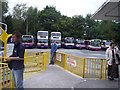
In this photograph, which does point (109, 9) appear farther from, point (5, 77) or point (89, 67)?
point (5, 77)

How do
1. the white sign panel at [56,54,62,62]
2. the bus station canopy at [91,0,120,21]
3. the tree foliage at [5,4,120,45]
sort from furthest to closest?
the tree foliage at [5,4,120,45] → the white sign panel at [56,54,62,62] → the bus station canopy at [91,0,120,21]

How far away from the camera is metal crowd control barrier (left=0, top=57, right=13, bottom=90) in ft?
33.3

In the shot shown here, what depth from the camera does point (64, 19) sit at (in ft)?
265

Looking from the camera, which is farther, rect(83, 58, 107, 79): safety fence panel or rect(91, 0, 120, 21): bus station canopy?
rect(83, 58, 107, 79): safety fence panel

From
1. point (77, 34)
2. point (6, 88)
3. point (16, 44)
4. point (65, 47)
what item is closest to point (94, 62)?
point (6, 88)

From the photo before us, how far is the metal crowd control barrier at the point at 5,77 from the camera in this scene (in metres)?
10.2

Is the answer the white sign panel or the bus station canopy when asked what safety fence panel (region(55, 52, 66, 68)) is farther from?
the bus station canopy

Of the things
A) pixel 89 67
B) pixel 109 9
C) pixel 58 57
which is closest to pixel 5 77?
pixel 89 67

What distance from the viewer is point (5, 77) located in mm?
10453

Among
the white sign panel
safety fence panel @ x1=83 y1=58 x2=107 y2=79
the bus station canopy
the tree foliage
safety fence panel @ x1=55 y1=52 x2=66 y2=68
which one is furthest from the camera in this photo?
the tree foliage

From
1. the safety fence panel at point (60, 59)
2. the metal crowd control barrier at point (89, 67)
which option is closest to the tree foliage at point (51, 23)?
the safety fence panel at point (60, 59)

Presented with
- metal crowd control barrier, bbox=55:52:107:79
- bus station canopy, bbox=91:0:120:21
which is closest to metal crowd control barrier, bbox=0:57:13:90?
bus station canopy, bbox=91:0:120:21

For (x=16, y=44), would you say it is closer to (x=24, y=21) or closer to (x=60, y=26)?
(x=60, y=26)

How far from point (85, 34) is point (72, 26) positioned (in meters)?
4.48
